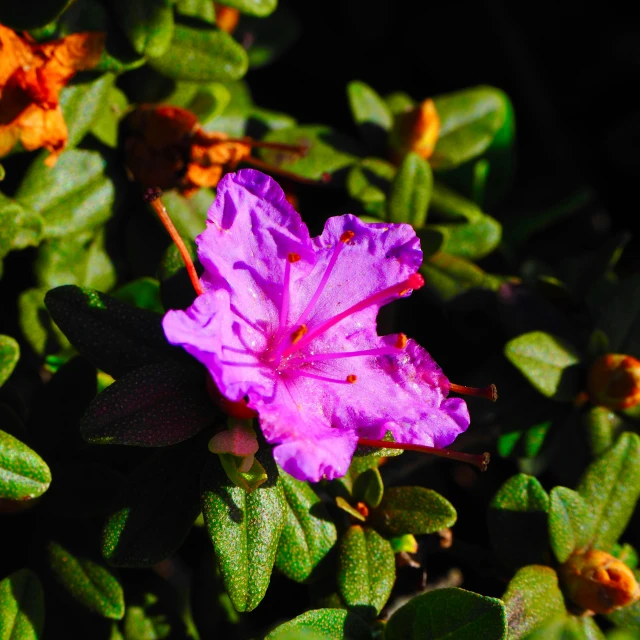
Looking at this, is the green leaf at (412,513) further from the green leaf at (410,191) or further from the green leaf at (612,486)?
the green leaf at (410,191)

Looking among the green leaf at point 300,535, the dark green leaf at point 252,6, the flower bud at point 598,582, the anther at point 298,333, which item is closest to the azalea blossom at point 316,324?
the anther at point 298,333

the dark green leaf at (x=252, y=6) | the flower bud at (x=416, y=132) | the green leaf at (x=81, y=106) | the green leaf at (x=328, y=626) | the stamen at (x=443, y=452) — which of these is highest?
the dark green leaf at (x=252, y=6)

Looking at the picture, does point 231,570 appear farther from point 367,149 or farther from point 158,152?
point 367,149

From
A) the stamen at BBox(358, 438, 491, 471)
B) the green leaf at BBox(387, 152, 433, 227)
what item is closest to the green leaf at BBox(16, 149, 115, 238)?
the green leaf at BBox(387, 152, 433, 227)

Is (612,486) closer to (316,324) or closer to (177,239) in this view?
(316,324)

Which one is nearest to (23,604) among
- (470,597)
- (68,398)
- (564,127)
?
(68,398)

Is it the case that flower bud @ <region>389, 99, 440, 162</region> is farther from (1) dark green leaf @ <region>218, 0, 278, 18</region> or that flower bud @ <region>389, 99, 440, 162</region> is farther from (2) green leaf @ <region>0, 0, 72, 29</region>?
(2) green leaf @ <region>0, 0, 72, 29</region>

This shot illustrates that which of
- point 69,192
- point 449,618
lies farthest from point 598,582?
point 69,192
